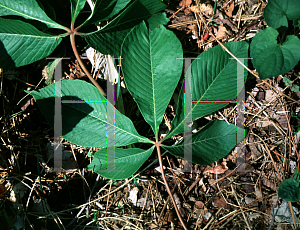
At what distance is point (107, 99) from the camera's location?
4.35 feet

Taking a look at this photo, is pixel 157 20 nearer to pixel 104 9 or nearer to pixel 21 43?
pixel 104 9

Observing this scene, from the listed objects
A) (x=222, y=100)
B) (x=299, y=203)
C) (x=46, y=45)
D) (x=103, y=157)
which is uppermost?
(x=46, y=45)

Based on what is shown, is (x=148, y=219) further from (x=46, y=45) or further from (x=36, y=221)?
(x=46, y=45)

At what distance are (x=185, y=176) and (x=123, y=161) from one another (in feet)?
1.37

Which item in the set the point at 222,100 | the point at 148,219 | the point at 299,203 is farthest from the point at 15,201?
the point at 299,203

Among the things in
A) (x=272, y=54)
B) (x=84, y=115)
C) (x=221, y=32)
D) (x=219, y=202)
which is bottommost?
(x=219, y=202)

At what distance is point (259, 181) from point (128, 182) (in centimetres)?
80

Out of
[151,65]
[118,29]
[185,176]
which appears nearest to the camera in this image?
[151,65]

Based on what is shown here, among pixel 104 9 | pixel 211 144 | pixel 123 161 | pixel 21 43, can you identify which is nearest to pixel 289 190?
pixel 211 144

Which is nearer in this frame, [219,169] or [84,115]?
[84,115]

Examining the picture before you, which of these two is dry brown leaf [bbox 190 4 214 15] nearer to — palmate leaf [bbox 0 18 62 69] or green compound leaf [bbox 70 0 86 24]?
green compound leaf [bbox 70 0 86 24]

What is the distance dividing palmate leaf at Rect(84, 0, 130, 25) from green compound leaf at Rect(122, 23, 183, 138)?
0.78ft

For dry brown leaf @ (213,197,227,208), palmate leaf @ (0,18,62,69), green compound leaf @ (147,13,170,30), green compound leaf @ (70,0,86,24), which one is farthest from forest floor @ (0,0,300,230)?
green compound leaf @ (70,0,86,24)

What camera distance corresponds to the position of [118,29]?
131 cm
